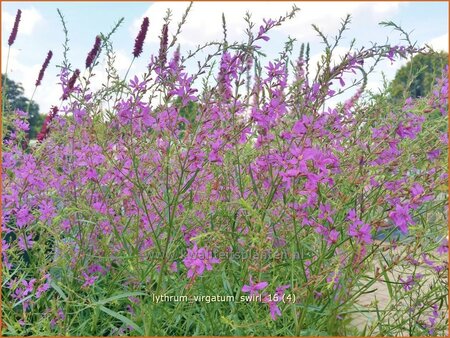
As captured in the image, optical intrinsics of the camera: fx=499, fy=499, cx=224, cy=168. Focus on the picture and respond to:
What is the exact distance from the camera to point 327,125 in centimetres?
232

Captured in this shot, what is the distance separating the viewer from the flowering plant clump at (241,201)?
206 centimetres

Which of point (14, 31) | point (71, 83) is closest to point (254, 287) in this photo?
point (71, 83)

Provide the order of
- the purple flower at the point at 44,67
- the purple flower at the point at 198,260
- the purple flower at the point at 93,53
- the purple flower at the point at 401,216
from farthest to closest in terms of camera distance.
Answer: the purple flower at the point at 44,67, the purple flower at the point at 93,53, the purple flower at the point at 198,260, the purple flower at the point at 401,216

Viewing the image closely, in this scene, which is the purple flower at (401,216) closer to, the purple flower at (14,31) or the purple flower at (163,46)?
the purple flower at (163,46)

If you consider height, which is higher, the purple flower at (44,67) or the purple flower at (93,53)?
the purple flower at (44,67)

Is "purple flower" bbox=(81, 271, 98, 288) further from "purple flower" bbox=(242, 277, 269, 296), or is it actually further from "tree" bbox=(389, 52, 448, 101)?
"tree" bbox=(389, 52, 448, 101)

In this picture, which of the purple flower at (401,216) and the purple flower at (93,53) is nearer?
the purple flower at (401,216)

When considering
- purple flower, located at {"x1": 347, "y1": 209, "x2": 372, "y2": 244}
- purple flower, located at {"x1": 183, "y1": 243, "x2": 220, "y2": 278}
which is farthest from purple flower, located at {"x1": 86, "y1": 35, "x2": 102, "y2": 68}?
purple flower, located at {"x1": 347, "y1": 209, "x2": 372, "y2": 244}

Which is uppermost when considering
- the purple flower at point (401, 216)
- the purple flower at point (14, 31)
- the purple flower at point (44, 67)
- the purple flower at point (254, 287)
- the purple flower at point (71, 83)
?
the purple flower at point (14, 31)

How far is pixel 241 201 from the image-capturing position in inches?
70.8

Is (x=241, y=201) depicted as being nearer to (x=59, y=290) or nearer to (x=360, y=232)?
(x=360, y=232)

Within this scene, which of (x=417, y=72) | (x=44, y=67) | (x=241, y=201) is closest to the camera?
(x=241, y=201)

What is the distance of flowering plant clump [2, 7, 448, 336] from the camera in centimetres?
206

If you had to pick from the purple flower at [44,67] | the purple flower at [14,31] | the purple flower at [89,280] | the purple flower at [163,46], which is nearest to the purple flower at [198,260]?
the purple flower at [89,280]
